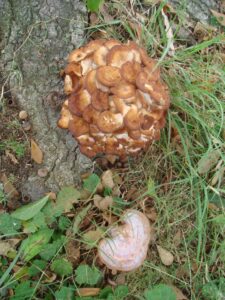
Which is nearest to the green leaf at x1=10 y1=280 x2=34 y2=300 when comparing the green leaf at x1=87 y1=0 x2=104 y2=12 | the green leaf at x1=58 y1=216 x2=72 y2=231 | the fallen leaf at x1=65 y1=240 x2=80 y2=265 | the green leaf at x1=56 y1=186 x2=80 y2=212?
the fallen leaf at x1=65 y1=240 x2=80 y2=265

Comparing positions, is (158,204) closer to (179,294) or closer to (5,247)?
(179,294)

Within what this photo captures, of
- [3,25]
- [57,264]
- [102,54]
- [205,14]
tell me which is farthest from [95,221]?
[205,14]

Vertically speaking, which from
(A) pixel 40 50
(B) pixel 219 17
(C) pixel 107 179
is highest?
(B) pixel 219 17

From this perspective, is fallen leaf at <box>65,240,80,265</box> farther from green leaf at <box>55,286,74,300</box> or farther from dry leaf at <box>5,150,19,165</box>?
dry leaf at <box>5,150,19,165</box>

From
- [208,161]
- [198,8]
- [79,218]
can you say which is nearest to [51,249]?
[79,218]

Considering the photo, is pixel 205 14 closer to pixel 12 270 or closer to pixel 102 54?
pixel 102 54

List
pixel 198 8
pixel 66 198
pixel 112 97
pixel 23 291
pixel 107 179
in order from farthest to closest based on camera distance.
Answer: pixel 198 8
pixel 107 179
pixel 66 198
pixel 23 291
pixel 112 97
